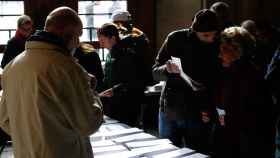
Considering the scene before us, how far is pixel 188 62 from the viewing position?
3.57 meters

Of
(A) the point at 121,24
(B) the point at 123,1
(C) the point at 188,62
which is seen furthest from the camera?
(B) the point at 123,1

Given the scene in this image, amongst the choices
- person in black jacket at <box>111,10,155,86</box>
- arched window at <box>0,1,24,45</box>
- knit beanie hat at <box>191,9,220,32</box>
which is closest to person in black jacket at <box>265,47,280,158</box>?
knit beanie hat at <box>191,9,220,32</box>

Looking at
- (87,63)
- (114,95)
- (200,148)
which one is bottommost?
(200,148)

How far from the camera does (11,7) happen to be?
6.06 m

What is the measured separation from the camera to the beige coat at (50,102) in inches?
85.9

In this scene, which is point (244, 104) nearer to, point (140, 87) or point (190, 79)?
point (190, 79)

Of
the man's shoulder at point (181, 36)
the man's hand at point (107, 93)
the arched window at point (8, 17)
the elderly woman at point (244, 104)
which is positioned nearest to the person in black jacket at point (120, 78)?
the man's hand at point (107, 93)

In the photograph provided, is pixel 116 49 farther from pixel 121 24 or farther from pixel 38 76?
pixel 38 76

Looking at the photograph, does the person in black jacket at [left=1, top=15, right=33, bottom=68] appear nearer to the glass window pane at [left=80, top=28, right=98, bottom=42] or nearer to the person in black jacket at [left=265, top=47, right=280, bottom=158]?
the glass window pane at [left=80, top=28, right=98, bottom=42]

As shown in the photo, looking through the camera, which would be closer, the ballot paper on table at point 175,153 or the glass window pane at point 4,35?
the ballot paper on table at point 175,153

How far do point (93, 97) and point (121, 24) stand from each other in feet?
7.71

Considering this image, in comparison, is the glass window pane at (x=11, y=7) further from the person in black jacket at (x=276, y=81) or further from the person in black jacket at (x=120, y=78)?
the person in black jacket at (x=276, y=81)

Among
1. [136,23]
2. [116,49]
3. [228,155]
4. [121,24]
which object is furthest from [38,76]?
[136,23]

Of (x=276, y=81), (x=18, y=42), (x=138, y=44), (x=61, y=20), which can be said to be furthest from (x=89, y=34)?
(x=61, y=20)
